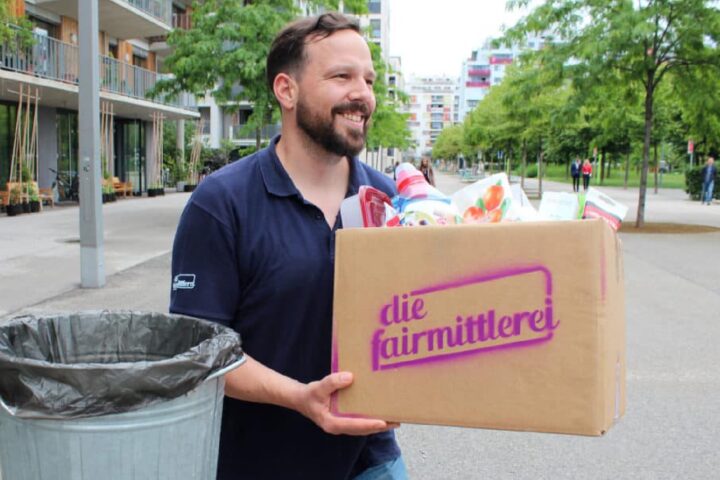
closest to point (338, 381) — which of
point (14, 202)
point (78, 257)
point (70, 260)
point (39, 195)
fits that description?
point (70, 260)

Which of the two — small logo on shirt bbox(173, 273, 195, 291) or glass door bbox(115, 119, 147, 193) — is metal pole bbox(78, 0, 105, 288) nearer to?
small logo on shirt bbox(173, 273, 195, 291)

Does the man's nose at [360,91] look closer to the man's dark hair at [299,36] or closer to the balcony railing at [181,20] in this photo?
the man's dark hair at [299,36]

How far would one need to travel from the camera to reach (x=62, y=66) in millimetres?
22094

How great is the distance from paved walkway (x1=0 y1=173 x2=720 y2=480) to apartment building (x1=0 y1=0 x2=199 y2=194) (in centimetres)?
516

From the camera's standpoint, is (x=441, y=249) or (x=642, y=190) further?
(x=642, y=190)

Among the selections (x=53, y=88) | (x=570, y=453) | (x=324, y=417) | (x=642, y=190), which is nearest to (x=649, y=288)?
(x=570, y=453)

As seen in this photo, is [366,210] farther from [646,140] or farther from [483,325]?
[646,140]

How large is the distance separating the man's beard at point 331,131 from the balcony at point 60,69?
16.5m

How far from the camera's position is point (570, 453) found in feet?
14.7

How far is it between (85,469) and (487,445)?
3453mm

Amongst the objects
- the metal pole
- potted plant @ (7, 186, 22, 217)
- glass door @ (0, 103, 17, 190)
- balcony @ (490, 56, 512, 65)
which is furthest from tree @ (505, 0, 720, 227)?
balcony @ (490, 56, 512, 65)

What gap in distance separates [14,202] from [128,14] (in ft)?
30.0

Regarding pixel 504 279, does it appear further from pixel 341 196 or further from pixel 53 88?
pixel 53 88

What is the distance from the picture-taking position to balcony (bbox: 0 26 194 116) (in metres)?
19.3
